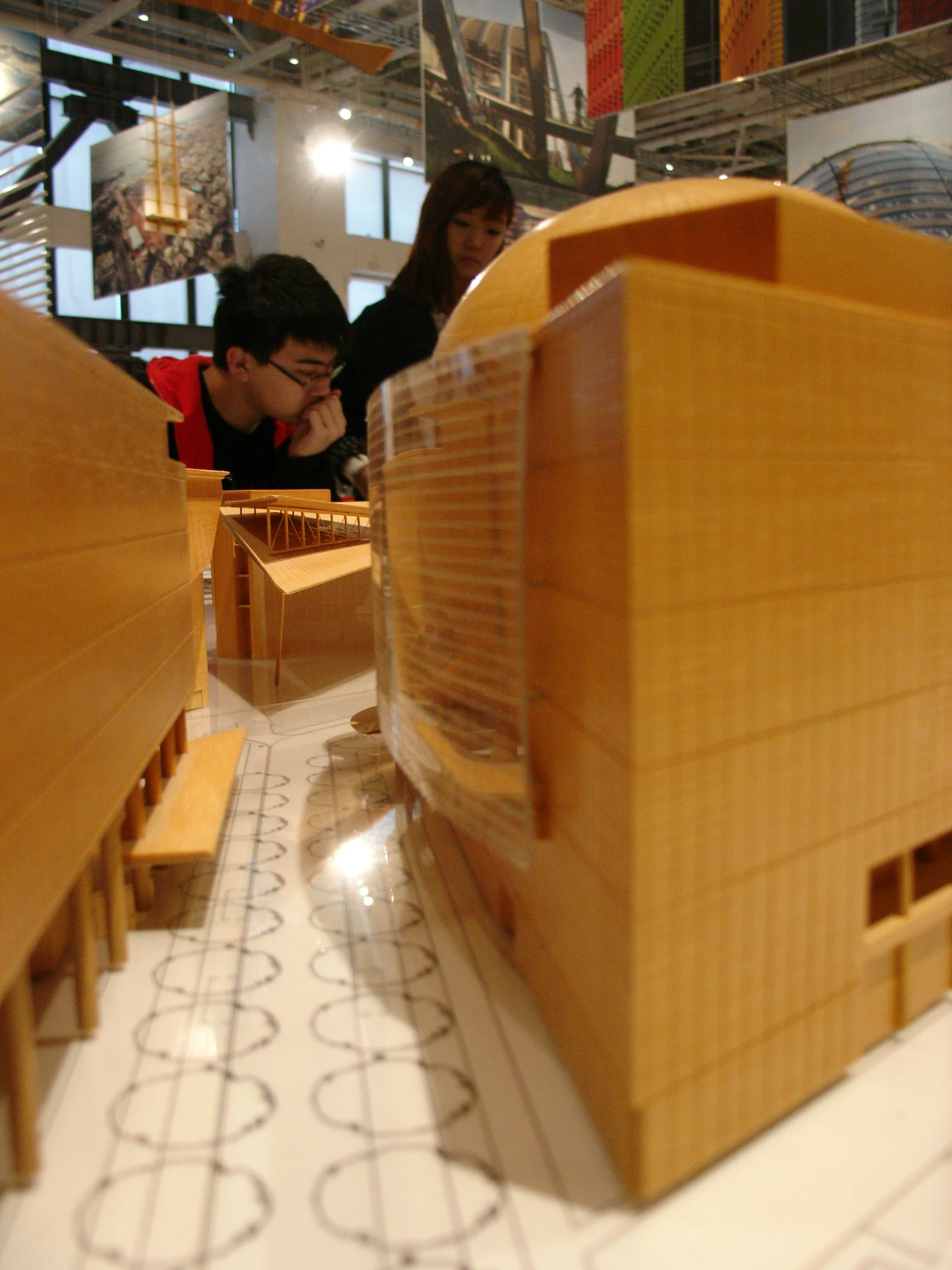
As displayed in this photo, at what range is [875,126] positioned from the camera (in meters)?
4.28

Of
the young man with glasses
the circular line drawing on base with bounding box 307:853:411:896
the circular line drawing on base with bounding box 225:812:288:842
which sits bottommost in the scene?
the circular line drawing on base with bounding box 307:853:411:896

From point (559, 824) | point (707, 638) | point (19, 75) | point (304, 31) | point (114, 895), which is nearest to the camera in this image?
point (707, 638)

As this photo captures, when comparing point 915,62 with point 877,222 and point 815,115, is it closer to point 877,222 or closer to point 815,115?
point 815,115

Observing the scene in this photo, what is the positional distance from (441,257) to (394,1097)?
179 inches

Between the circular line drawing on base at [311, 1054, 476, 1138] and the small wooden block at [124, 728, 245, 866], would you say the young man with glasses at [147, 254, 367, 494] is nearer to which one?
the small wooden block at [124, 728, 245, 866]

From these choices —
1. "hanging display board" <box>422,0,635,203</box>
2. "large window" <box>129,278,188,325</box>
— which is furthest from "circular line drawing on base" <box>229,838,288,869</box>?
"large window" <box>129,278,188,325</box>

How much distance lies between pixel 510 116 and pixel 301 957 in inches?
196

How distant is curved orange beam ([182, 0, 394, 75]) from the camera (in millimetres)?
4371

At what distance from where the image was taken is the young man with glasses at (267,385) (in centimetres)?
629

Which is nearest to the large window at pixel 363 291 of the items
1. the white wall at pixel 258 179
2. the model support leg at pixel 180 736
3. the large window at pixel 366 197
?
the large window at pixel 366 197

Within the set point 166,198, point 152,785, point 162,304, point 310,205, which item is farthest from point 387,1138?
point 162,304

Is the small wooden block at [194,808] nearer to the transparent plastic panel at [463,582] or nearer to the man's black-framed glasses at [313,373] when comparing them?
the transparent plastic panel at [463,582]

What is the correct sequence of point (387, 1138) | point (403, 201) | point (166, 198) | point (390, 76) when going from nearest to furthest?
point (387, 1138) → point (166, 198) → point (390, 76) → point (403, 201)

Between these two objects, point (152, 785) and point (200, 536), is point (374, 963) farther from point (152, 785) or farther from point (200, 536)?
point (200, 536)
